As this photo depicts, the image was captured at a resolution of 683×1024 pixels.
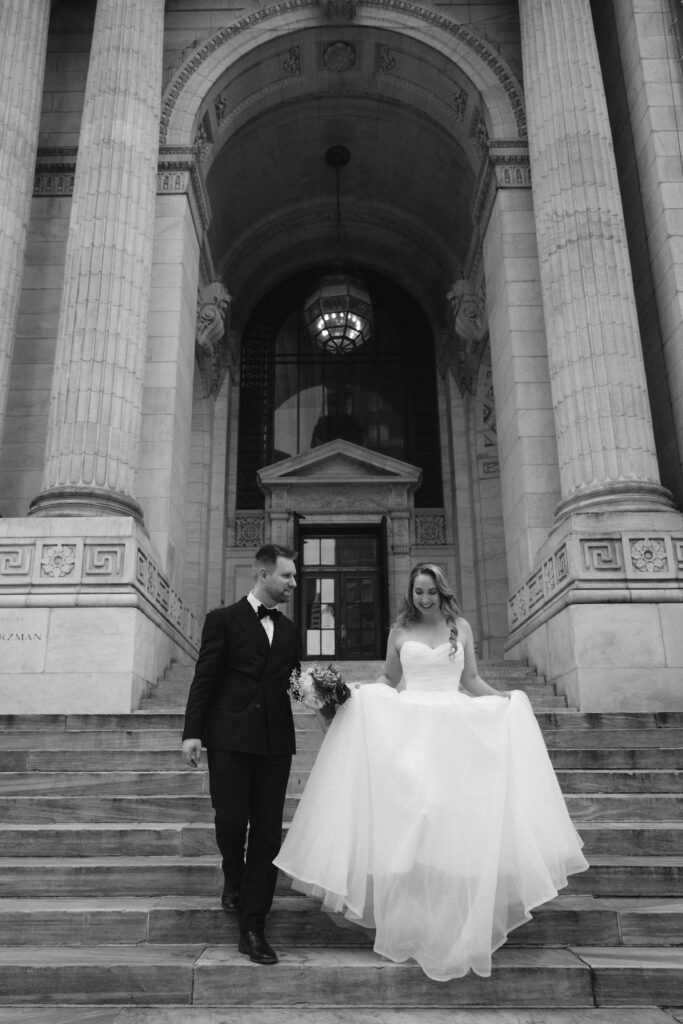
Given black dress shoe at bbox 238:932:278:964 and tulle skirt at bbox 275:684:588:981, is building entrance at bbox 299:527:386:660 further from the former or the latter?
black dress shoe at bbox 238:932:278:964

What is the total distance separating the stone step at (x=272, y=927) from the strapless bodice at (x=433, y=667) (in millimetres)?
1269

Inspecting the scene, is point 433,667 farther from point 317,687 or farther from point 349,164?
point 349,164

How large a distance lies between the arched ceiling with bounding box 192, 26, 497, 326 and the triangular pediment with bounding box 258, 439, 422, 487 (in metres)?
4.19

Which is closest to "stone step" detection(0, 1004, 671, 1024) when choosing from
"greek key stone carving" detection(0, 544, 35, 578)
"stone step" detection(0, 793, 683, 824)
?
"stone step" detection(0, 793, 683, 824)

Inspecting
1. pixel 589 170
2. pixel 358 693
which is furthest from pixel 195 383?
pixel 358 693

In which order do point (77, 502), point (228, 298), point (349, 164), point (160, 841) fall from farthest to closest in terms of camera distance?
1. point (349, 164)
2. point (228, 298)
3. point (77, 502)
4. point (160, 841)

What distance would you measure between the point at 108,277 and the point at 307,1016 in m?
9.45

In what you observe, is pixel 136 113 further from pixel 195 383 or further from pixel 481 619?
pixel 481 619

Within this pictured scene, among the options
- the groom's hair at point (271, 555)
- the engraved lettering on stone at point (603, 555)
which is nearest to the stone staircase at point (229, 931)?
the groom's hair at point (271, 555)

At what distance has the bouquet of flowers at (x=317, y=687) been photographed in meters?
4.08

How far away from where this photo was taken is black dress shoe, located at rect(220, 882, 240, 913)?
4.19 m

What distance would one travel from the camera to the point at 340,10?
13.6 m

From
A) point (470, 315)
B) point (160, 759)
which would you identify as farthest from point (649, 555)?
point (470, 315)

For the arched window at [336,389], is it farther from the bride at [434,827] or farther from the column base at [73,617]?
the bride at [434,827]
